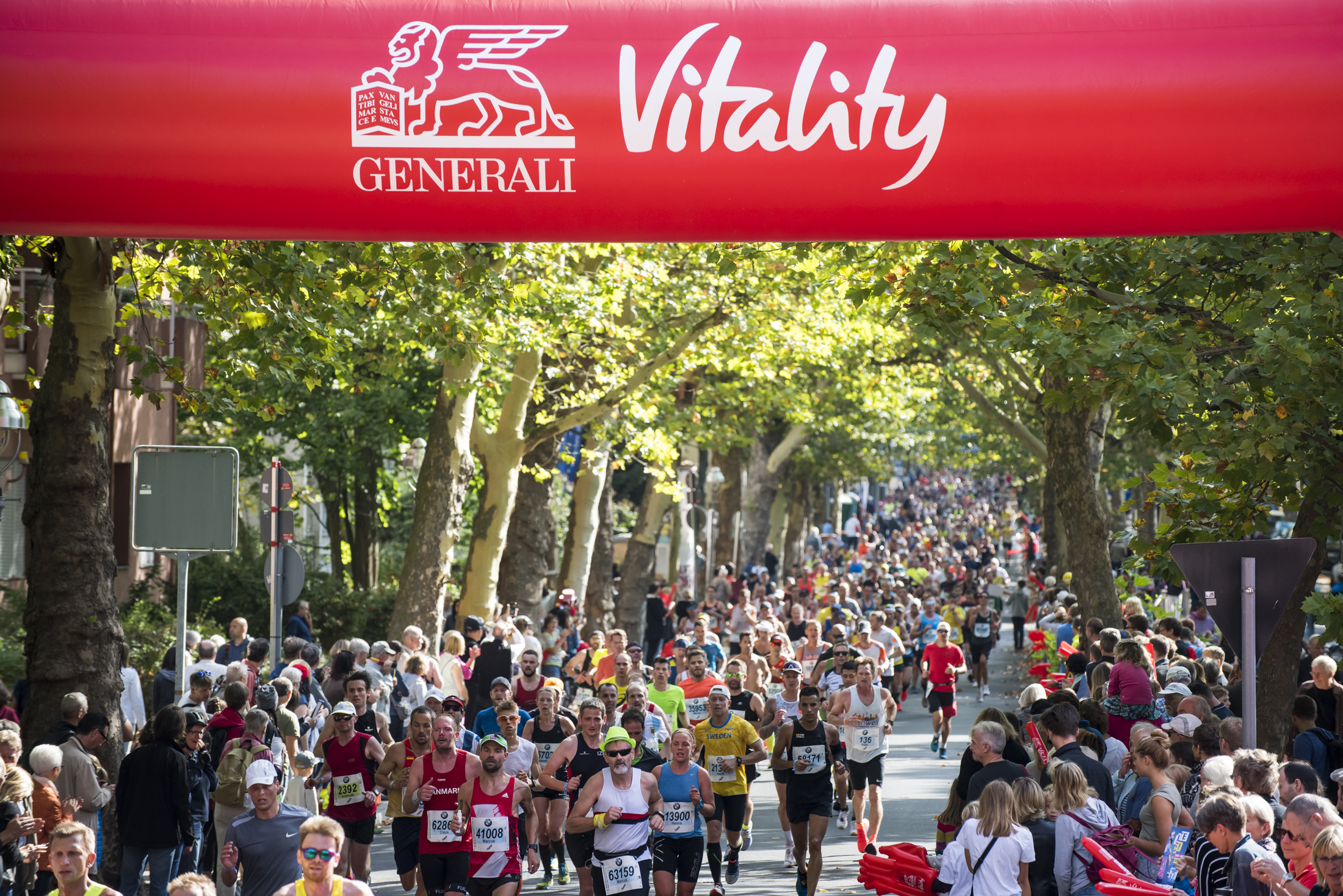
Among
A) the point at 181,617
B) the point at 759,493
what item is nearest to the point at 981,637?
the point at 181,617

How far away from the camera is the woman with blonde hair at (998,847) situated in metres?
8.45

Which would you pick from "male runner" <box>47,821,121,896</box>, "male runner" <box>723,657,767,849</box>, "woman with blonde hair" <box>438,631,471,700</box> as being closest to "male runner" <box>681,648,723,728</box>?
"male runner" <box>723,657,767,849</box>

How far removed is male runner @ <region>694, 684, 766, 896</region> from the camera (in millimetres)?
13172

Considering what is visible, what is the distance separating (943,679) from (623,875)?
32.0 ft

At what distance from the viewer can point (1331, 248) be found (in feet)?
32.6

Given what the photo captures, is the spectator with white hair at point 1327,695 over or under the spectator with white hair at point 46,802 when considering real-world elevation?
over

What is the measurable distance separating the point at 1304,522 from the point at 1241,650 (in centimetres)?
414

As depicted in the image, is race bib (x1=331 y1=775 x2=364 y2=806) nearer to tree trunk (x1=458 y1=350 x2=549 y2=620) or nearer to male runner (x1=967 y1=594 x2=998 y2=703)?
tree trunk (x1=458 y1=350 x2=549 y2=620)

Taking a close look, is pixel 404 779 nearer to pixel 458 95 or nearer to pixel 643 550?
pixel 458 95

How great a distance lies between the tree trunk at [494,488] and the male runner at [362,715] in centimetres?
946

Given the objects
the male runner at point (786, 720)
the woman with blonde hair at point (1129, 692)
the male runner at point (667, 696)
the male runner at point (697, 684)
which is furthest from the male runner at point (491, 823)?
the woman with blonde hair at point (1129, 692)

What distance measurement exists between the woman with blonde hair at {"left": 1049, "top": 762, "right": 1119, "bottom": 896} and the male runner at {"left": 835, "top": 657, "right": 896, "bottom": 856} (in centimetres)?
540

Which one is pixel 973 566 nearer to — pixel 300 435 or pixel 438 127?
pixel 300 435

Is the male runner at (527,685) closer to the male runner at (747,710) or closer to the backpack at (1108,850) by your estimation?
the male runner at (747,710)
